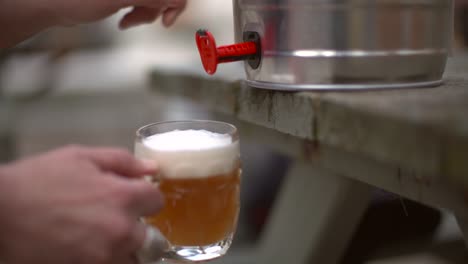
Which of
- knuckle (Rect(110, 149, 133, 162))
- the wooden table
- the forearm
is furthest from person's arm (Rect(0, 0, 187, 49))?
knuckle (Rect(110, 149, 133, 162))

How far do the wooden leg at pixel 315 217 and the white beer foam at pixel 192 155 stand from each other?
40cm

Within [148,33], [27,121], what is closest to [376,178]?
[27,121]

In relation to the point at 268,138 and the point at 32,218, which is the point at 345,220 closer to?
the point at 268,138

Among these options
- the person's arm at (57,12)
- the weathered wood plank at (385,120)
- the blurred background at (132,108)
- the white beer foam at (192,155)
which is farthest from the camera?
the blurred background at (132,108)

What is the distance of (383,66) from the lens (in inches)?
29.7

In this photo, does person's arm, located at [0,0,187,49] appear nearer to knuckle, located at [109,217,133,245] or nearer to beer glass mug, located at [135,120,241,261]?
beer glass mug, located at [135,120,241,261]

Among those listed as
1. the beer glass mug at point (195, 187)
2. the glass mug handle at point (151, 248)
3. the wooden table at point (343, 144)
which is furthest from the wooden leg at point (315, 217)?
the glass mug handle at point (151, 248)

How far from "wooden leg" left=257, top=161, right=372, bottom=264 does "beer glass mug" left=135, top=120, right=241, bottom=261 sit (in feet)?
1.18

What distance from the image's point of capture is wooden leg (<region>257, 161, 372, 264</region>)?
3.54ft

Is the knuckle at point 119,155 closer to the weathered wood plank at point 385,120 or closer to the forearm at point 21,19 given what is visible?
the weathered wood plank at point 385,120

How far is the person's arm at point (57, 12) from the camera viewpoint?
3.26 ft

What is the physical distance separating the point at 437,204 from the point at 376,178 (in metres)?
0.10

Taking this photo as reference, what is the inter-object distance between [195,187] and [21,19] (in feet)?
1.65

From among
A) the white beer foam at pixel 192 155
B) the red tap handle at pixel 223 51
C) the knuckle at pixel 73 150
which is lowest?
the white beer foam at pixel 192 155
